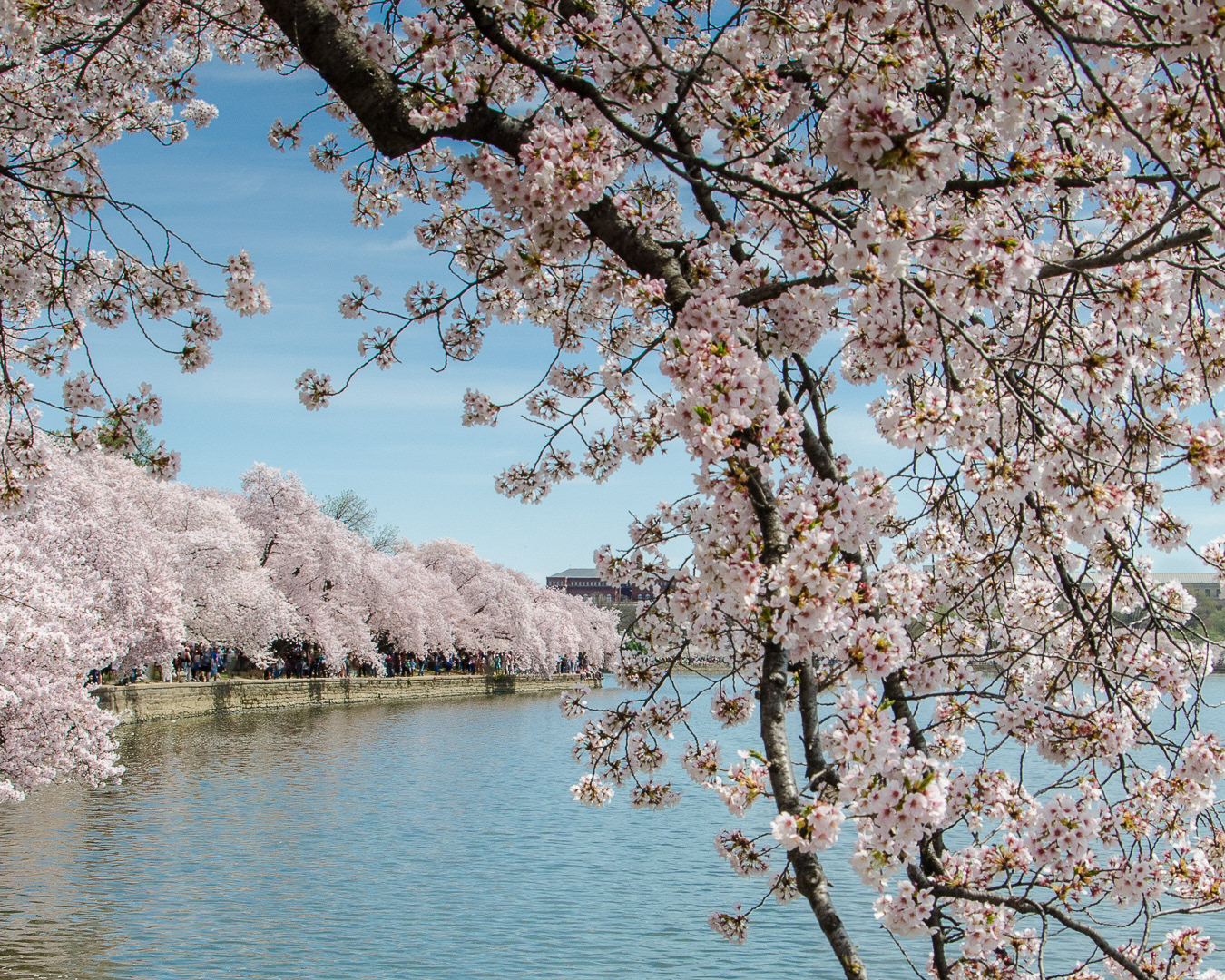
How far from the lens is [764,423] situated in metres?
2.60

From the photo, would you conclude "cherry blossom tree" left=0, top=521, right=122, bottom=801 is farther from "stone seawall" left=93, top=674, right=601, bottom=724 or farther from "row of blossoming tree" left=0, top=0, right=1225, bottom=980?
"row of blossoming tree" left=0, top=0, right=1225, bottom=980

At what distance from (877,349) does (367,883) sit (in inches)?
523

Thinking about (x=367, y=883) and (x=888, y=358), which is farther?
(x=367, y=883)

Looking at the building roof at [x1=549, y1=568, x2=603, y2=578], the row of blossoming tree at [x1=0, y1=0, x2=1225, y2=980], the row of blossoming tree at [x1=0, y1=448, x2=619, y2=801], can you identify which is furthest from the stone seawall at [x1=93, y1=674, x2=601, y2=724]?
the building roof at [x1=549, y1=568, x2=603, y2=578]

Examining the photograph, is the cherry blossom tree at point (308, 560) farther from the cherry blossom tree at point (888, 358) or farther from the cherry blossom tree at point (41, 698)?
the cherry blossom tree at point (888, 358)

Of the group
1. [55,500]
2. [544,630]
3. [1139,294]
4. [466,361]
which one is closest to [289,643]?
[55,500]

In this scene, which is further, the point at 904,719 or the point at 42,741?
the point at 42,741

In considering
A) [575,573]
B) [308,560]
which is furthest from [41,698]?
[575,573]

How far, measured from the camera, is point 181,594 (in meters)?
35.2

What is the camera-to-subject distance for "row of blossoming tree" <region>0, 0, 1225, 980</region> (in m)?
2.60

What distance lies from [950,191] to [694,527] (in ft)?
5.75

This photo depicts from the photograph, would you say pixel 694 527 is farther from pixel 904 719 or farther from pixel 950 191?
pixel 950 191

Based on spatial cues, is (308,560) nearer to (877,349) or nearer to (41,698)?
(41,698)

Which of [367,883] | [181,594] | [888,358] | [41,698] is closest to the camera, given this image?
[888,358]
